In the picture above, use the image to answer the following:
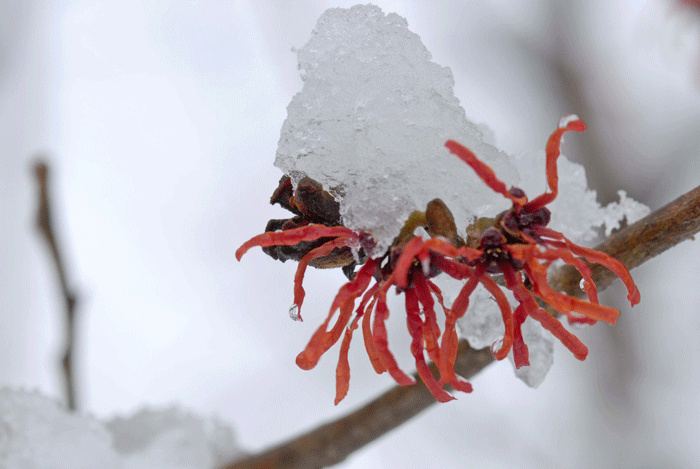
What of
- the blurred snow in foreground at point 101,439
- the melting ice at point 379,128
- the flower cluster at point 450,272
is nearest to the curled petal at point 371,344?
the flower cluster at point 450,272

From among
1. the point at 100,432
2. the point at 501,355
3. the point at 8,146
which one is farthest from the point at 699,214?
the point at 8,146

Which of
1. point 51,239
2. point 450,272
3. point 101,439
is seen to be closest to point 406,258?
point 450,272

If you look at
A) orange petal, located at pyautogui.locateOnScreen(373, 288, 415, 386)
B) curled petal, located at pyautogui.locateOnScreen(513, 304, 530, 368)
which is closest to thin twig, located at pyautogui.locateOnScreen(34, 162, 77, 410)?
orange petal, located at pyautogui.locateOnScreen(373, 288, 415, 386)

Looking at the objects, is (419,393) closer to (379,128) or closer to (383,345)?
(383,345)

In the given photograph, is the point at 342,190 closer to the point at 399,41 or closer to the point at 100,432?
the point at 399,41

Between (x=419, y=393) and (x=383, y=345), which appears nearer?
(x=383, y=345)

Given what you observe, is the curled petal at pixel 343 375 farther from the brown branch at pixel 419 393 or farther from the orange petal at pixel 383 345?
the brown branch at pixel 419 393
